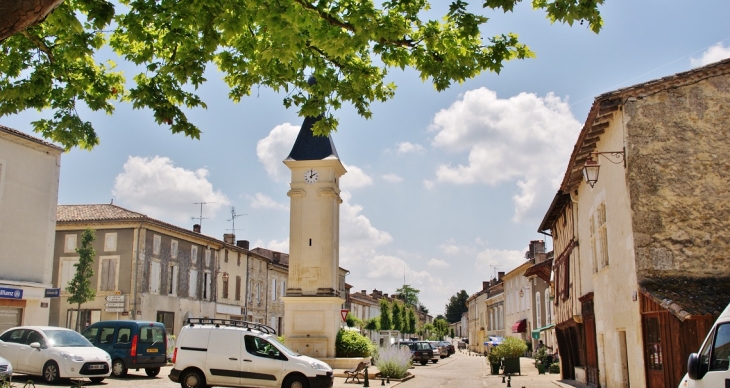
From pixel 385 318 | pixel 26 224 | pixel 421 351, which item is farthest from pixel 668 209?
pixel 385 318

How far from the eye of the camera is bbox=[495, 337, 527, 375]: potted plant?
87.5 ft

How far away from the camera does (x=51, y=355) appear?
16.0 m

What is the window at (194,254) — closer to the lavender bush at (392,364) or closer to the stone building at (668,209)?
the lavender bush at (392,364)

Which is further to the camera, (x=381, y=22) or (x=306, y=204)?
(x=306, y=204)

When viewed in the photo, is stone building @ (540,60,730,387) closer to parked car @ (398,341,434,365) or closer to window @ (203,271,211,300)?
parked car @ (398,341,434,365)

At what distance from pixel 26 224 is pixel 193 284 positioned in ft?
Answer: 59.9

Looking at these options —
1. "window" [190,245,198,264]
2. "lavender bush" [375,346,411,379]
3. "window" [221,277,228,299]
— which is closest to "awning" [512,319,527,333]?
"window" [221,277,228,299]

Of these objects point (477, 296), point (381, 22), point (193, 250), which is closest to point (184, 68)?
point (381, 22)

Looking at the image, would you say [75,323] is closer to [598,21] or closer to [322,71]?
[322,71]

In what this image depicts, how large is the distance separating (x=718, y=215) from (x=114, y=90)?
10283 millimetres

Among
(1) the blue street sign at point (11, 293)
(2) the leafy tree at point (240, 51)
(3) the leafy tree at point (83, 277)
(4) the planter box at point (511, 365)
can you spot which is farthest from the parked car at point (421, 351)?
(2) the leafy tree at point (240, 51)

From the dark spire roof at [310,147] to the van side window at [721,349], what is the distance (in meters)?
22.5

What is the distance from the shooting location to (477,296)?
8506cm

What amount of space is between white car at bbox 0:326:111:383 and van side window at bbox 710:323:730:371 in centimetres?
1386
